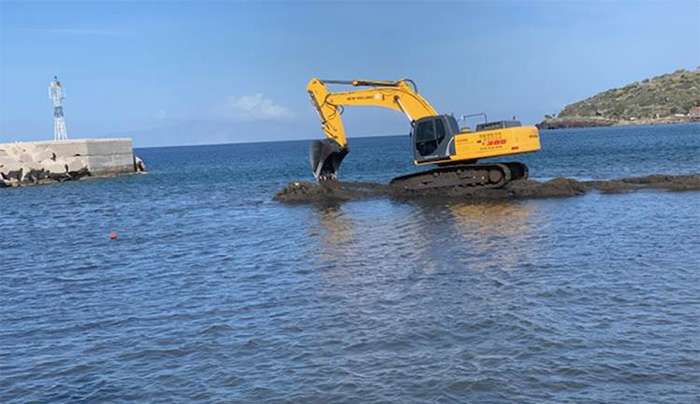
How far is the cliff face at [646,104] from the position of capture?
159 m

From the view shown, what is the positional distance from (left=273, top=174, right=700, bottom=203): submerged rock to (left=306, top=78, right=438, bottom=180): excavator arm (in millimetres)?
995

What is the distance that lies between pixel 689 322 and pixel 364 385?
437 centimetres

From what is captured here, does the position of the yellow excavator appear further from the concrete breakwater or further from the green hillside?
the green hillside

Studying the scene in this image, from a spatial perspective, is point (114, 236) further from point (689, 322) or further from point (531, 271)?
point (689, 322)

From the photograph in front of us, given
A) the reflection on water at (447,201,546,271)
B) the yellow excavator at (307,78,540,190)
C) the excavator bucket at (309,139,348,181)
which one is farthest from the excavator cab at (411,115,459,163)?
the excavator bucket at (309,139,348,181)

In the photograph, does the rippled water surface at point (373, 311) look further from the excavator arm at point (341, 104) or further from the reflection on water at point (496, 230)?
the excavator arm at point (341, 104)

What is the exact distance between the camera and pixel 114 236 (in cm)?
2180

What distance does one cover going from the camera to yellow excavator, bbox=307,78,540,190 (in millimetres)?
25656

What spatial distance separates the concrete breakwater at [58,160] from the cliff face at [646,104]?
12600 cm

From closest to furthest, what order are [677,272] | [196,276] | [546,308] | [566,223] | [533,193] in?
[546,308] → [677,272] → [196,276] → [566,223] → [533,193]

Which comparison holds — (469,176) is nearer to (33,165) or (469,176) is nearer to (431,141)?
(431,141)

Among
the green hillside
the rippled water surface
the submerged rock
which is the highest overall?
the green hillside

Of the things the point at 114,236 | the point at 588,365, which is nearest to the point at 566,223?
the point at 588,365

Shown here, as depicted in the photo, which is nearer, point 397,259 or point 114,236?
point 397,259
